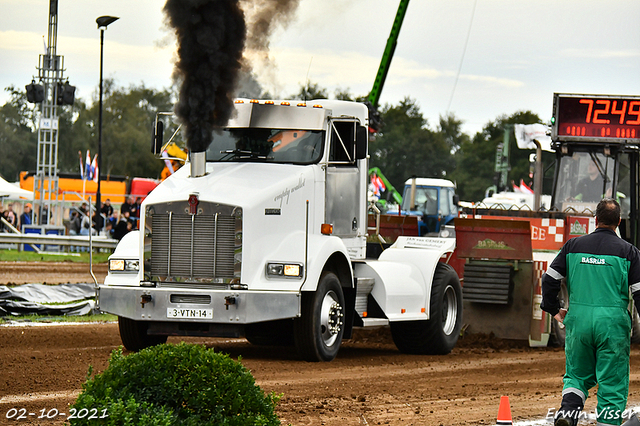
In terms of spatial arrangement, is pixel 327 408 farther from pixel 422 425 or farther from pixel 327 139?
pixel 327 139

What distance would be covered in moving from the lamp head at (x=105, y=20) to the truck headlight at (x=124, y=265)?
25127 mm

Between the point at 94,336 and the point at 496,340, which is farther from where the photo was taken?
the point at 496,340

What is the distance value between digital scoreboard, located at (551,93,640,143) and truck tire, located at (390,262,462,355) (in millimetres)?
4187

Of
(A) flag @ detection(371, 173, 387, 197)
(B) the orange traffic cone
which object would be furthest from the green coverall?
(A) flag @ detection(371, 173, 387, 197)

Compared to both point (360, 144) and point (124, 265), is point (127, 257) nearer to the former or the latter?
point (124, 265)

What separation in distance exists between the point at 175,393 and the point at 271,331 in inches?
277

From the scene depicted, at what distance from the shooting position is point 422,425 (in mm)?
7898

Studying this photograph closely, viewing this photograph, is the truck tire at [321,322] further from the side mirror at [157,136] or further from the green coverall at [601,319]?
the green coverall at [601,319]

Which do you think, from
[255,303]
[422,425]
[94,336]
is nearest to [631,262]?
[422,425]

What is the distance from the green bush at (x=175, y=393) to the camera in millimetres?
4773

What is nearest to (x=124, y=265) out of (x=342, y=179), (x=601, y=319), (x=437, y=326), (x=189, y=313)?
(x=189, y=313)

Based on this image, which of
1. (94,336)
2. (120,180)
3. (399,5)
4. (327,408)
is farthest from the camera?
(120,180)

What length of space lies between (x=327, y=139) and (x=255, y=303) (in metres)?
2.52

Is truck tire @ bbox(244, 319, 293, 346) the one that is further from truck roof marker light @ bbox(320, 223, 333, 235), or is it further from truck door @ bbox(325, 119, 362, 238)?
truck door @ bbox(325, 119, 362, 238)
